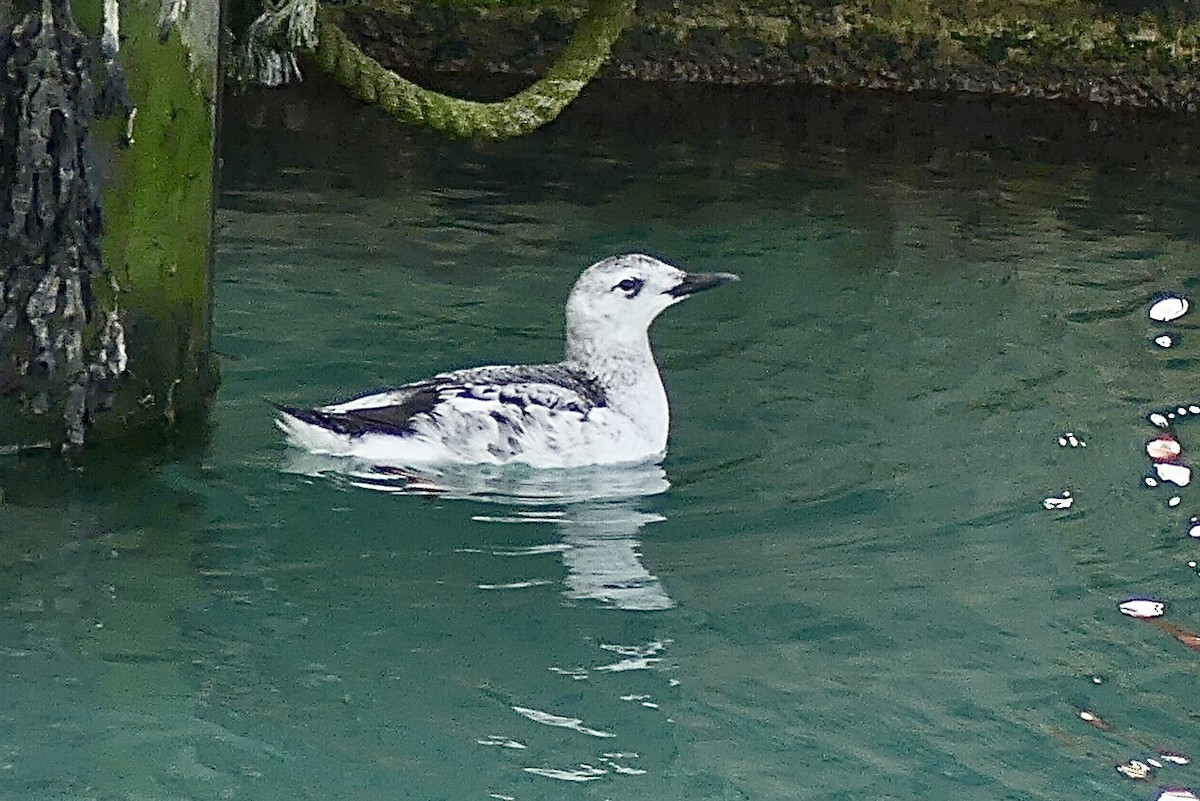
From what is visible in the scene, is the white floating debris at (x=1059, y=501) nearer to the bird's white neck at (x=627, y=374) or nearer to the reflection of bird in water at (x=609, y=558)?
the reflection of bird in water at (x=609, y=558)

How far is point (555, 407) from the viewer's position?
25.8 feet

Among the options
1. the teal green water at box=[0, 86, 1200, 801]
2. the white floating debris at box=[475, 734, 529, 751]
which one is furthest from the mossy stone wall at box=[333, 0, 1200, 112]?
the white floating debris at box=[475, 734, 529, 751]

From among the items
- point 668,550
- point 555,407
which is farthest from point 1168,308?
point 668,550

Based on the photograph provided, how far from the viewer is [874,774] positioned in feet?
17.0

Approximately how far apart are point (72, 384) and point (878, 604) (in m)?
2.67

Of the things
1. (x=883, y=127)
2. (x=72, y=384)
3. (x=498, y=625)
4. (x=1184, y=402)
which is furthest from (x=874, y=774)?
(x=883, y=127)

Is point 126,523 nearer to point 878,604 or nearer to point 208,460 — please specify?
point 208,460

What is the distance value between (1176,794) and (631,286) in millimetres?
3719

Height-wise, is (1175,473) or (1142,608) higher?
(1175,473)

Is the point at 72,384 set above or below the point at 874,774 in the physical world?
above

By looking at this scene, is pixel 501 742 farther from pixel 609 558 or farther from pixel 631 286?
pixel 631 286

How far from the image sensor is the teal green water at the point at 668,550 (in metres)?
5.28

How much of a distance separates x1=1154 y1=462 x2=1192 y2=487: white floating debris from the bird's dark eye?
1.99 m

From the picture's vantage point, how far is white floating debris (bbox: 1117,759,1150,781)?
5.20 m
